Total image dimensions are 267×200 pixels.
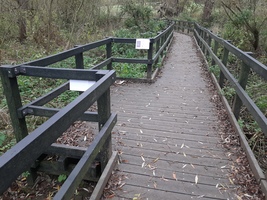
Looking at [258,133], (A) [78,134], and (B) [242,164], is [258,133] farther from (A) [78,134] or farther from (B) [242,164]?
(A) [78,134]

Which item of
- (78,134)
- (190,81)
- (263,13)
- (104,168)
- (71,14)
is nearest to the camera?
(104,168)

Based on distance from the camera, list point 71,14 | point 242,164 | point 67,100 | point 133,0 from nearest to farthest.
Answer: point 242,164
point 67,100
point 71,14
point 133,0

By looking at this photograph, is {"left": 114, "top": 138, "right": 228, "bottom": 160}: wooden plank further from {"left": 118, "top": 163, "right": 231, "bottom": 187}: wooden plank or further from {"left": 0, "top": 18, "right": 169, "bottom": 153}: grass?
{"left": 0, "top": 18, "right": 169, "bottom": 153}: grass

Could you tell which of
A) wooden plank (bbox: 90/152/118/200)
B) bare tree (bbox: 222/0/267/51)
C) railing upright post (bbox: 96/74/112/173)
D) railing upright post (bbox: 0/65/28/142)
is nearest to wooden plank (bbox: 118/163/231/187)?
wooden plank (bbox: 90/152/118/200)

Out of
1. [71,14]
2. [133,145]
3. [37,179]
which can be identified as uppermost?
[71,14]

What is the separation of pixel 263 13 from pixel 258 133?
7800mm

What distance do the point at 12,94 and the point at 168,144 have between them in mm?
2265

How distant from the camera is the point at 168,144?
3574 mm

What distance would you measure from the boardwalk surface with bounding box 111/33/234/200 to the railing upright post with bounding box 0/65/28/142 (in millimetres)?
1309

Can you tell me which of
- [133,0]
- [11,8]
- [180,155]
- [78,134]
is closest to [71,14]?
[11,8]

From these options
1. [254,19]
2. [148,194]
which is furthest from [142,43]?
[254,19]

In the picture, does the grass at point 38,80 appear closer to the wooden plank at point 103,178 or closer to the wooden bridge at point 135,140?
the wooden bridge at point 135,140

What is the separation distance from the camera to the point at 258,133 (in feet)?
12.5

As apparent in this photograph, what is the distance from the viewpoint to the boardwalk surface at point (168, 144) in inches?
106
